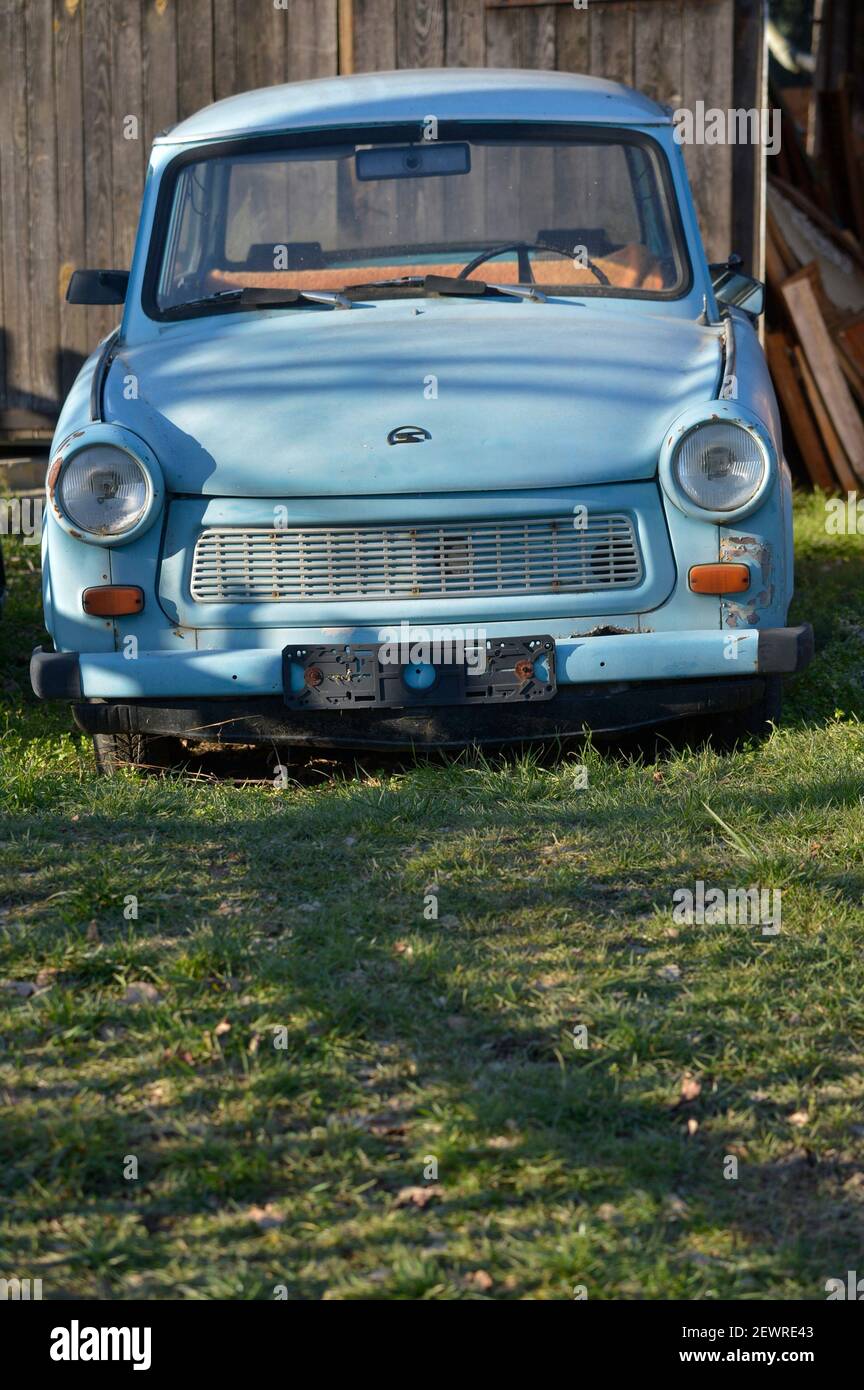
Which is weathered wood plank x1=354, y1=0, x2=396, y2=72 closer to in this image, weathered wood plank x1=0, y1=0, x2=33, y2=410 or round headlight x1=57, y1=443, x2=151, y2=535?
weathered wood plank x1=0, y1=0, x2=33, y2=410

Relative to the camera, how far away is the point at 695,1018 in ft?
9.84

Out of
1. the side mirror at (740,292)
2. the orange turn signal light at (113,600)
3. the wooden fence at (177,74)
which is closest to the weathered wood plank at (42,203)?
the wooden fence at (177,74)

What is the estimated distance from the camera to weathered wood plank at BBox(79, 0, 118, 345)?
354 inches

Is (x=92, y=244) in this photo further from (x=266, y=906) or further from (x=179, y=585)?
(x=266, y=906)

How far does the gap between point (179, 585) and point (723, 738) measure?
1594 mm

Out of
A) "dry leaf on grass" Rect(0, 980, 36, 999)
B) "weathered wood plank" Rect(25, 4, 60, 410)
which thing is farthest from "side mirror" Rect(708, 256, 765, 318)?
"weathered wood plank" Rect(25, 4, 60, 410)

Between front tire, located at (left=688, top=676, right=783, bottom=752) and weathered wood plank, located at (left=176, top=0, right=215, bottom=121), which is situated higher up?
weathered wood plank, located at (left=176, top=0, right=215, bottom=121)

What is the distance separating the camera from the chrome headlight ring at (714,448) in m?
4.24

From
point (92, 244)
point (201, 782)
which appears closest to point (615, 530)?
point (201, 782)

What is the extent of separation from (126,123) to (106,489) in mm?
5557

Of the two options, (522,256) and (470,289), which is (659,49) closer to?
(522,256)

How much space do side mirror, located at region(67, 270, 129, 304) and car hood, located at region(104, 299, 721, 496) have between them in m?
0.71

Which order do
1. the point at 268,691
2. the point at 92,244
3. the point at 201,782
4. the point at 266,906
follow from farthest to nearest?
the point at 92,244
the point at 201,782
the point at 268,691
the point at 266,906

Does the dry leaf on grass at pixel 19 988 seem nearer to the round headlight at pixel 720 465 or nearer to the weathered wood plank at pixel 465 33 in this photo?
the round headlight at pixel 720 465
